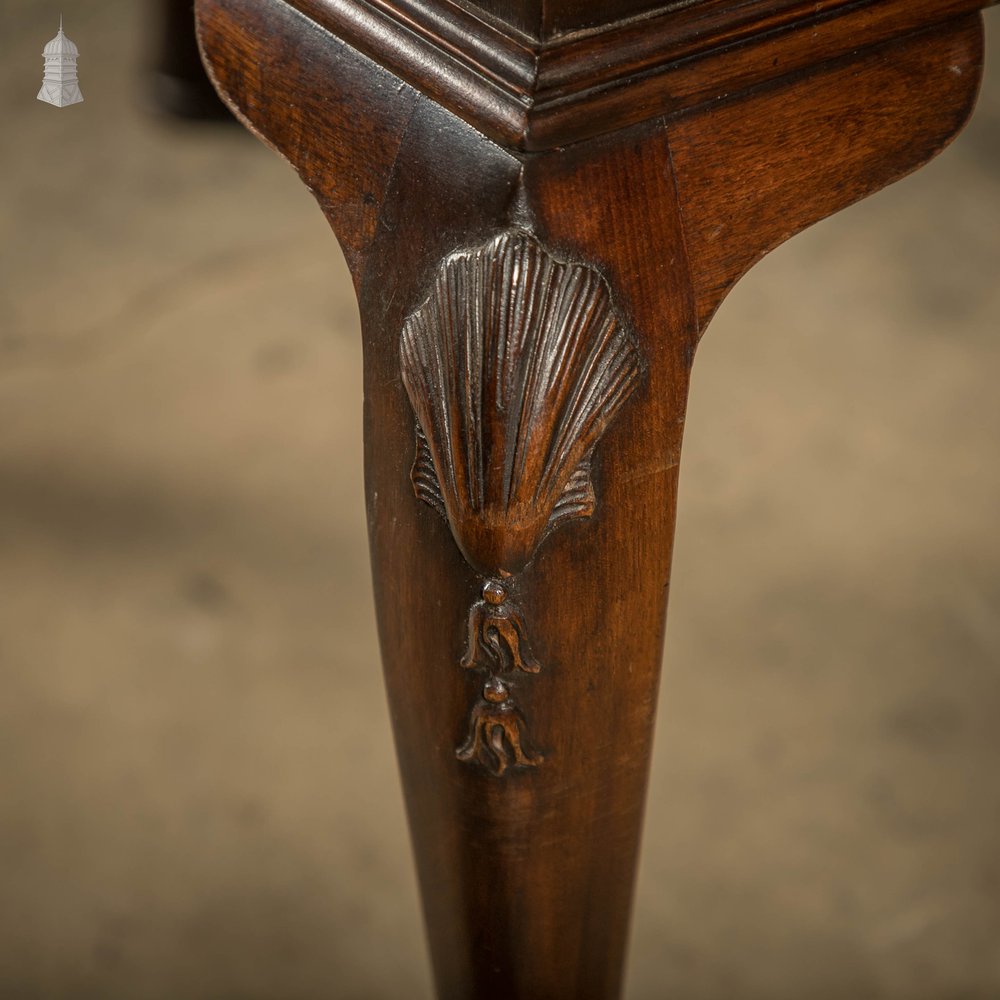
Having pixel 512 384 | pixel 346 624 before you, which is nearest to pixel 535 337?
pixel 512 384

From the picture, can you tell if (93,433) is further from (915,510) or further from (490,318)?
(490,318)

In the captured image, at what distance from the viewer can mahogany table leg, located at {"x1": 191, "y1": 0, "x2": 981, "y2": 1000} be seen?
42 cm

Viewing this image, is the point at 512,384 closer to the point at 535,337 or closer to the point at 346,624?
the point at 535,337

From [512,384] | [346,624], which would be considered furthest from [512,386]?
[346,624]

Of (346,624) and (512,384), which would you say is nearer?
(512,384)

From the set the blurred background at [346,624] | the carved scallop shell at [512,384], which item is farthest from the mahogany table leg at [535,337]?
the blurred background at [346,624]

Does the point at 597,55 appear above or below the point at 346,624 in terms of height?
above

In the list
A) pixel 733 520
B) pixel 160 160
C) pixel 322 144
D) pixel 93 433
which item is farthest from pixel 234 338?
pixel 322 144

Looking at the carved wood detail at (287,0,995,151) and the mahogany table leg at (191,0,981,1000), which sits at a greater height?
the carved wood detail at (287,0,995,151)

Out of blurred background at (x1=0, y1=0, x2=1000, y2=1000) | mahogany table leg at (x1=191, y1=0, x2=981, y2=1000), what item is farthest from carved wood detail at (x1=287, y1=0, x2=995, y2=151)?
blurred background at (x1=0, y1=0, x2=1000, y2=1000)

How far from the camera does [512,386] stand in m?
0.41

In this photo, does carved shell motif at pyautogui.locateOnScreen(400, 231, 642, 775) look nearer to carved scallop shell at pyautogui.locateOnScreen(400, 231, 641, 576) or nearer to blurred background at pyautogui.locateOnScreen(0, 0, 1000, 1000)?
carved scallop shell at pyautogui.locateOnScreen(400, 231, 641, 576)

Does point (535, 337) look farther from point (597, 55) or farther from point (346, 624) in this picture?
point (346, 624)

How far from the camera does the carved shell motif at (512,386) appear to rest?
41cm
